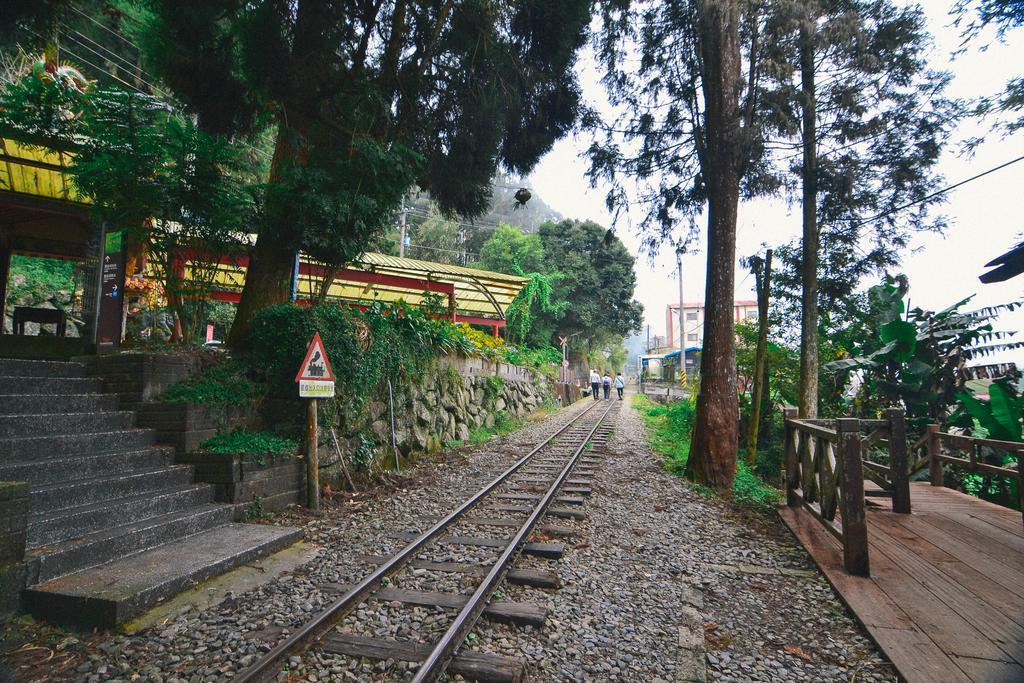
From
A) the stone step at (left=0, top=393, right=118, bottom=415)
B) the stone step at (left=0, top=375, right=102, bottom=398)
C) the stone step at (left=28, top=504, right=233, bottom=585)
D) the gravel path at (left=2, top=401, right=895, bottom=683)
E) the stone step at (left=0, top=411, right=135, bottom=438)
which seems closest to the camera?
the gravel path at (left=2, top=401, right=895, bottom=683)

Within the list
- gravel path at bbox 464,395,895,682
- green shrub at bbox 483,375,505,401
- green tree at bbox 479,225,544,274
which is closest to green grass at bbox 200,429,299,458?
gravel path at bbox 464,395,895,682

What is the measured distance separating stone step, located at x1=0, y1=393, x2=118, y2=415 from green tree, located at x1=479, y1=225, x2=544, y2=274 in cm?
2501

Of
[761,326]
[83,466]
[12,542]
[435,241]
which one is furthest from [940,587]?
[435,241]

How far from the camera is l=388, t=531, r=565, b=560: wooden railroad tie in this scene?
467 centimetres

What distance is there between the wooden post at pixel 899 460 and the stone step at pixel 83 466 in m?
7.55

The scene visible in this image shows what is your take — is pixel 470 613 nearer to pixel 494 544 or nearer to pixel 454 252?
pixel 494 544

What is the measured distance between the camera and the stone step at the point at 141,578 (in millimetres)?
3111

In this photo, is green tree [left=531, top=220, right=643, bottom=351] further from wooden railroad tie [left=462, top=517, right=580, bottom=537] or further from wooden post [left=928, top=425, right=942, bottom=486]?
wooden railroad tie [left=462, top=517, right=580, bottom=537]

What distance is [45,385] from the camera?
17.1 feet

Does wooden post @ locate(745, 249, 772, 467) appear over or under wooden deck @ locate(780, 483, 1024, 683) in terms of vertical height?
over

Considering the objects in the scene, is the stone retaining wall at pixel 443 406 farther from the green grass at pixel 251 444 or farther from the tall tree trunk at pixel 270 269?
the tall tree trunk at pixel 270 269

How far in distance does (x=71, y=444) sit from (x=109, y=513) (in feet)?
3.39

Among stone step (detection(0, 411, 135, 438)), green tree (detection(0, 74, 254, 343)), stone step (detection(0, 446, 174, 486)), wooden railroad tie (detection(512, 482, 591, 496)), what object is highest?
green tree (detection(0, 74, 254, 343))

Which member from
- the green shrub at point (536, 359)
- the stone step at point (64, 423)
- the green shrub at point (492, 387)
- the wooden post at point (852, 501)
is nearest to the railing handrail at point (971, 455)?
the wooden post at point (852, 501)
